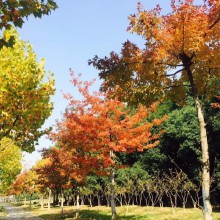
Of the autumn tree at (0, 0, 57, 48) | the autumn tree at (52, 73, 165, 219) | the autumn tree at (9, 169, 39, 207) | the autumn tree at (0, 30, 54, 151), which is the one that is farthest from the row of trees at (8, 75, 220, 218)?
the autumn tree at (9, 169, 39, 207)

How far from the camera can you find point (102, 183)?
143 ft

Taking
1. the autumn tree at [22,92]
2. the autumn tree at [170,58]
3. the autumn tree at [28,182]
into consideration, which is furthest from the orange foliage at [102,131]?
the autumn tree at [28,182]

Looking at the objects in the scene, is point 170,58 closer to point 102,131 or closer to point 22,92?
point 22,92

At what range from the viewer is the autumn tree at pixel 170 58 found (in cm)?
876

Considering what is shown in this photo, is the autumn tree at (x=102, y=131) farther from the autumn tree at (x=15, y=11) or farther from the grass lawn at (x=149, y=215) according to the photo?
the autumn tree at (x=15, y=11)

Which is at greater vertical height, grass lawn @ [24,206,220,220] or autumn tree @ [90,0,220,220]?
autumn tree @ [90,0,220,220]

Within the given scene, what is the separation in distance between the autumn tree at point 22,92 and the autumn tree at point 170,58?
376cm

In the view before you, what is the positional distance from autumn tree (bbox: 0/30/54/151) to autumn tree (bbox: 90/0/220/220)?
3761mm

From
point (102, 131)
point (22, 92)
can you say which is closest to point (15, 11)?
point (22, 92)

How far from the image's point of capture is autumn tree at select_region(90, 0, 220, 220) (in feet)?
28.7

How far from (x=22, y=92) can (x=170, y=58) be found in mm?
6106

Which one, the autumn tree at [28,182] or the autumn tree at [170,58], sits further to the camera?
the autumn tree at [28,182]

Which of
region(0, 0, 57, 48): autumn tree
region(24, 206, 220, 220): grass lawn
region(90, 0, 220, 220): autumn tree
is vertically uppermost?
region(90, 0, 220, 220): autumn tree

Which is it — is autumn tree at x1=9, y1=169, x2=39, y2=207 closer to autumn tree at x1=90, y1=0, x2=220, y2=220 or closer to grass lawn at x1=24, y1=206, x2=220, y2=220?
grass lawn at x1=24, y1=206, x2=220, y2=220
